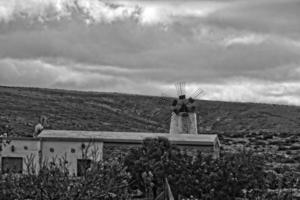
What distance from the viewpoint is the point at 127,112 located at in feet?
320

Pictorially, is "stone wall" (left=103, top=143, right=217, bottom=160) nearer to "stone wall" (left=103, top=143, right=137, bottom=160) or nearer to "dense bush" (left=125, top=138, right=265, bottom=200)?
"stone wall" (left=103, top=143, right=137, bottom=160)

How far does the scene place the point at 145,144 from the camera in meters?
29.0

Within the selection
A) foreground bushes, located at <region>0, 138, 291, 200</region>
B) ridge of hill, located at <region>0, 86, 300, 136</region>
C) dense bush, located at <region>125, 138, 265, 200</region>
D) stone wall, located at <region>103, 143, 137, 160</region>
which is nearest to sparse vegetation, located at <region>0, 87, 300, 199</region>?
ridge of hill, located at <region>0, 86, 300, 136</region>

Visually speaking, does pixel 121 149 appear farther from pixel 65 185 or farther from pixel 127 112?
pixel 127 112

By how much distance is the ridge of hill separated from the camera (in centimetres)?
8044

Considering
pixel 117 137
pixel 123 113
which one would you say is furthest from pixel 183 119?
pixel 123 113

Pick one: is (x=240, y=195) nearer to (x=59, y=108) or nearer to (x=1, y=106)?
(x=1, y=106)

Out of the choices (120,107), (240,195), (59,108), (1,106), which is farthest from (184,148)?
(120,107)

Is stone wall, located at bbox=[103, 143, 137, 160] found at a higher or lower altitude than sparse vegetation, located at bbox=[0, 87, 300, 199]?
lower

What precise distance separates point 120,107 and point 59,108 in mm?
14248

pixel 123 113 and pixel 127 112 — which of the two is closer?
pixel 123 113

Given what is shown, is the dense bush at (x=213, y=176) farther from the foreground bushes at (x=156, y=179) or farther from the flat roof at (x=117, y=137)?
the flat roof at (x=117, y=137)

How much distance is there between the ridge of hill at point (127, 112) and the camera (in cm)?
8044

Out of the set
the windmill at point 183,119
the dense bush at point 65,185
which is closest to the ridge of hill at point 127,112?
the windmill at point 183,119
